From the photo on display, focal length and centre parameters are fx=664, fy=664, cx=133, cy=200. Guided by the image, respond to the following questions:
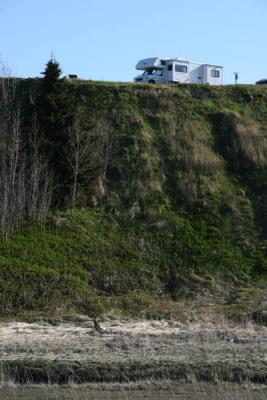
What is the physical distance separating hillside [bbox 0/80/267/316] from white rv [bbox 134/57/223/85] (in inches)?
407

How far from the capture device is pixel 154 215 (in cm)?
3092

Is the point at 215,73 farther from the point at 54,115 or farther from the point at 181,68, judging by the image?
the point at 54,115

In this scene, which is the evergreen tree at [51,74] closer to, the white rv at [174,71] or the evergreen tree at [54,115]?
the evergreen tree at [54,115]

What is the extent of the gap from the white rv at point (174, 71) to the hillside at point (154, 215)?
407 inches

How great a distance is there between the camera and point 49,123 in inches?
1200

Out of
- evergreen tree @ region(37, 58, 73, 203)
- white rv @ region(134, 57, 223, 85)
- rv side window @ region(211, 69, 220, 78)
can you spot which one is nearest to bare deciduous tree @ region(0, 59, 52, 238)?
evergreen tree @ region(37, 58, 73, 203)

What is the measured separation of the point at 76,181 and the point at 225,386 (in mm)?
19263

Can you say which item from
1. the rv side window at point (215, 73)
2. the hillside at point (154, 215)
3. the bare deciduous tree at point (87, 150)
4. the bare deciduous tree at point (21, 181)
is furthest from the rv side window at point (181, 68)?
the bare deciduous tree at point (21, 181)

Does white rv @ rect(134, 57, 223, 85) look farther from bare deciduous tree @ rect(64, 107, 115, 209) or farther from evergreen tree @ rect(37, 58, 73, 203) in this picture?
evergreen tree @ rect(37, 58, 73, 203)

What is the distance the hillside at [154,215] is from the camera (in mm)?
25859

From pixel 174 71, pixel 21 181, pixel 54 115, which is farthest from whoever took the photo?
pixel 174 71

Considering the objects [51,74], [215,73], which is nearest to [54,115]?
[51,74]

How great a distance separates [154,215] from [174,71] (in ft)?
74.1

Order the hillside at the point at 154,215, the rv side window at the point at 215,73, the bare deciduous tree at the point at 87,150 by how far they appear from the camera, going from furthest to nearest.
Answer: the rv side window at the point at 215,73
the bare deciduous tree at the point at 87,150
the hillside at the point at 154,215
